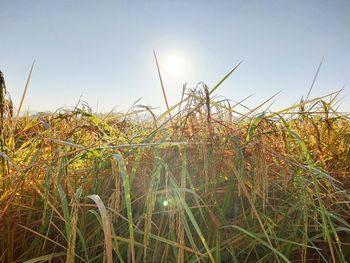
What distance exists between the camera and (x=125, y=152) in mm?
1035

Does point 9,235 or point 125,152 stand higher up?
point 125,152

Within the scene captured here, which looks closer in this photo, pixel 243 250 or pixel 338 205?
pixel 243 250

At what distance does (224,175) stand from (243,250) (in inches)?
11.0

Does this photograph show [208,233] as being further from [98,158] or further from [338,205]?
[338,205]

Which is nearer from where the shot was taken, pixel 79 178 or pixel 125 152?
pixel 125 152

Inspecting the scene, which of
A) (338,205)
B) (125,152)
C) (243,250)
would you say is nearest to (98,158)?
(125,152)

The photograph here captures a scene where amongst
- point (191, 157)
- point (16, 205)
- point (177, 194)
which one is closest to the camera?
point (177, 194)

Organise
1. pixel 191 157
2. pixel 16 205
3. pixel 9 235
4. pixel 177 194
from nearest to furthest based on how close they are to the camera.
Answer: pixel 177 194, pixel 9 235, pixel 16 205, pixel 191 157

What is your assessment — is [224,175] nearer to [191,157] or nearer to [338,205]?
[191,157]

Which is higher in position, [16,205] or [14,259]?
[16,205]

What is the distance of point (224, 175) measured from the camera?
1139 mm

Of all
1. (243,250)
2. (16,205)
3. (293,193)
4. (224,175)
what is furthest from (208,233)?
(16,205)

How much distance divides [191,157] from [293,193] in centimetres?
39

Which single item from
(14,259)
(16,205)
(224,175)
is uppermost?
(224,175)
